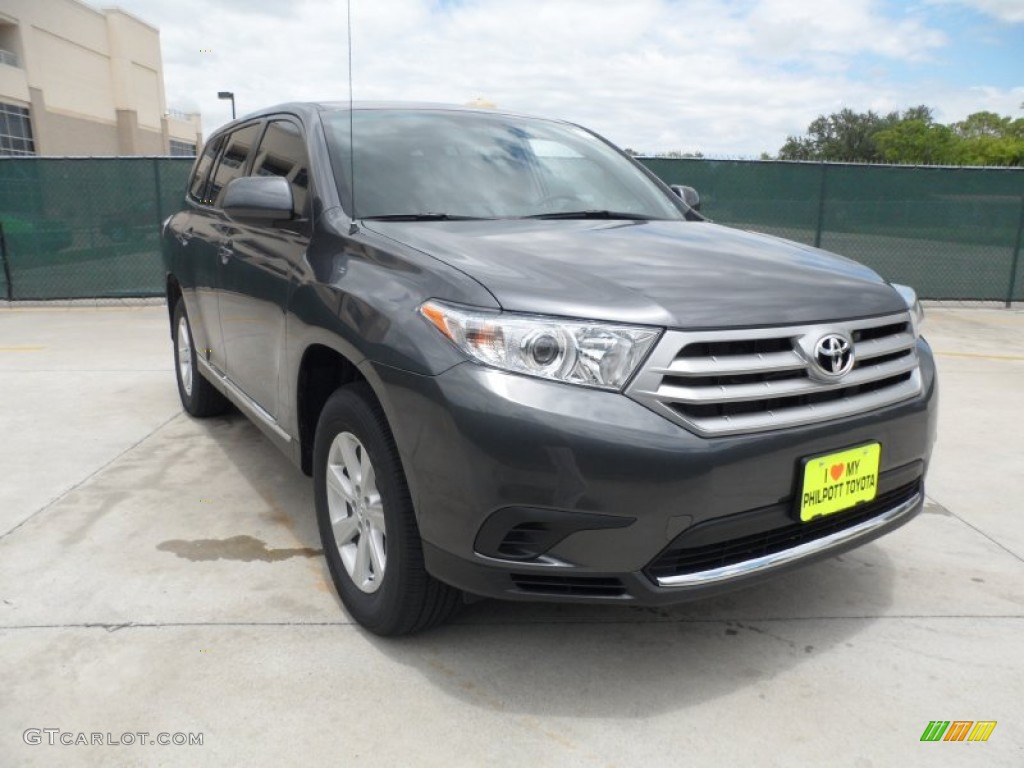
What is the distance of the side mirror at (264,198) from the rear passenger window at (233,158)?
1.02 m

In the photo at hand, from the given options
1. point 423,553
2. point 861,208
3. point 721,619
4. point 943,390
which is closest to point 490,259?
point 423,553

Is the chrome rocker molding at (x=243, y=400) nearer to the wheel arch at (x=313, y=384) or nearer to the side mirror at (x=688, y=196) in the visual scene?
the wheel arch at (x=313, y=384)

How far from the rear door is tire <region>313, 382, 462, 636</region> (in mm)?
615

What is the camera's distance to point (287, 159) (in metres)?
3.59

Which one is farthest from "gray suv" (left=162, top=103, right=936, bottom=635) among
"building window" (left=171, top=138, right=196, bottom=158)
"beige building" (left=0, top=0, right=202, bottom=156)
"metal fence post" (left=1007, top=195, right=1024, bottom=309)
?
"building window" (left=171, top=138, right=196, bottom=158)

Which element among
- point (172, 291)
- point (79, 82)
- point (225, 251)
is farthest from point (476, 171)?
point (79, 82)

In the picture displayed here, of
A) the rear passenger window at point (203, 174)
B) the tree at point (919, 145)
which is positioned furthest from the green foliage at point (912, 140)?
the rear passenger window at point (203, 174)

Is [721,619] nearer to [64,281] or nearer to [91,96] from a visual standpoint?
[64,281]

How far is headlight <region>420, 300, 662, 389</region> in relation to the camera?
2188 millimetres

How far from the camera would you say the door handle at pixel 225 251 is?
3.92 m

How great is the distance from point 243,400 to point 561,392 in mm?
2297

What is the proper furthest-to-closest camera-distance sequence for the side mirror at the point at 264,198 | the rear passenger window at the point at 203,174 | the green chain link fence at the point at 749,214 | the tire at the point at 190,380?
1. the green chain link fence at the point at 749,214
2. the tire at the point at 190,380
3. the rear passenger window at the point at 203,174
4. the side mirror at the point at 264,198

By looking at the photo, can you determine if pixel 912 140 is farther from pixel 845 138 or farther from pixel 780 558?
pixel 780 558

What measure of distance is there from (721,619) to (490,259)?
1.45 m
